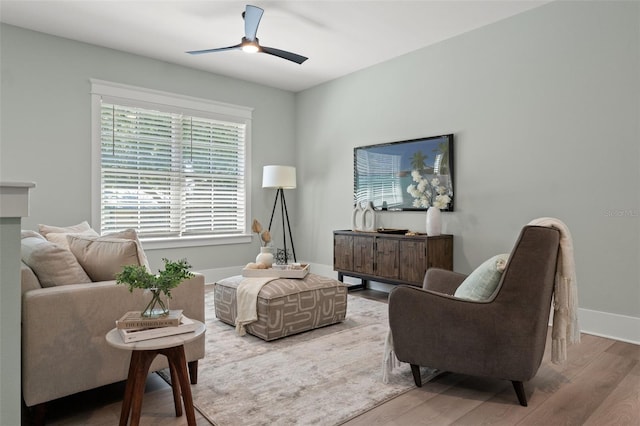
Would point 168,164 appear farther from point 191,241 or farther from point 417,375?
point 417,375

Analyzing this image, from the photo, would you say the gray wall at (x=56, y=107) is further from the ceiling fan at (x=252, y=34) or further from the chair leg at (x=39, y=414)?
the chair leg at (x=39, y=414)

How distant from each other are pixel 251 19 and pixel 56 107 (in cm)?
249

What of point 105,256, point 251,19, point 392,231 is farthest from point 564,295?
point 251,19

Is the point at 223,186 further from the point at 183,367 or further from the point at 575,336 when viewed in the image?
the point at 575,336

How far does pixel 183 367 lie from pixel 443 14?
367 cm

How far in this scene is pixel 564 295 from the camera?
2008 millimetres

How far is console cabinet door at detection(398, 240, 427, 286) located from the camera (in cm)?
392

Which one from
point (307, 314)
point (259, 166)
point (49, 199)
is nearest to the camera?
point (307, 314)

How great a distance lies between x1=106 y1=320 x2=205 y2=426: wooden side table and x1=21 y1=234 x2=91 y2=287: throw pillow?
19.9 inches

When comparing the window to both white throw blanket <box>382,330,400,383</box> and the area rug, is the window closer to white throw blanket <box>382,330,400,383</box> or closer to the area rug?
the area rug

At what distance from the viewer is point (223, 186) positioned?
5598 mm

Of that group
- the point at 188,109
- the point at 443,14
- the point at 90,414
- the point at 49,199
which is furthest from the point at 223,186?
the point at 90,414

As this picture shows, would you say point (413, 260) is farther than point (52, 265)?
Yes

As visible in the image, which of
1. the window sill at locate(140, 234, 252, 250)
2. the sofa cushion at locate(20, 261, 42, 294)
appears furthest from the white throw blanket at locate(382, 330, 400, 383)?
the window sill at locate(140, 234, 252, 250)
